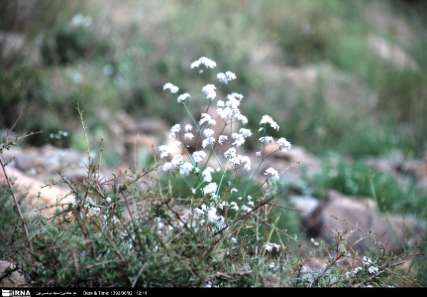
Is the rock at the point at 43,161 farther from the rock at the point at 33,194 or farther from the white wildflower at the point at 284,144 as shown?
the white wildflower at the point at 284,144

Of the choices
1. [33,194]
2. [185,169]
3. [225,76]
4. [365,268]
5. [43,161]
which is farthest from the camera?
[43,161]

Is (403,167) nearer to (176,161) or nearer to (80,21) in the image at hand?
(80,21)

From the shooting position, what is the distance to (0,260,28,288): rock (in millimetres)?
2434

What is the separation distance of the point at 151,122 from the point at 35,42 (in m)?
1.58

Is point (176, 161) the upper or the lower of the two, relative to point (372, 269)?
upper

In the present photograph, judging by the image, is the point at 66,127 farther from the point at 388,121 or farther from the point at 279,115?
the point at 388,121

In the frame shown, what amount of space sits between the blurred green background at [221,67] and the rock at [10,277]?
140 inches

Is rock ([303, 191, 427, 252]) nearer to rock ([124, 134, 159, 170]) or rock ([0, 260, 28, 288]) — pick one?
rock ([124, 134, 159, 170])

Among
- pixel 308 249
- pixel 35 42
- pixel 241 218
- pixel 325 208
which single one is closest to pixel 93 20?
pixel 35 42

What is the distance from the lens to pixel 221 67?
8.35 metres

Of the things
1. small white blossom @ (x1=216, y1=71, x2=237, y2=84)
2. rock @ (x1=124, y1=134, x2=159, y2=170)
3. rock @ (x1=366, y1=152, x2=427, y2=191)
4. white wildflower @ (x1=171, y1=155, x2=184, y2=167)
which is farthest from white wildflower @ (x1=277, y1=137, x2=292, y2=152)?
rock @ (x1=366, y1=152, x2=427, y2=191)

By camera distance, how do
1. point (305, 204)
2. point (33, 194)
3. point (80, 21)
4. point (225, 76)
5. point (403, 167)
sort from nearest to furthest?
point (225, 76) → point (33, 194) → point (305, 204) → point (403, 167) → point (80, 21)

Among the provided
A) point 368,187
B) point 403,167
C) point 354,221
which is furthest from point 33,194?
point 403,167

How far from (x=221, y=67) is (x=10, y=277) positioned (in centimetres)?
609
